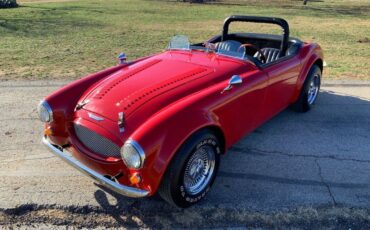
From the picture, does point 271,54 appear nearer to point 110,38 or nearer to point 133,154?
point 133,154

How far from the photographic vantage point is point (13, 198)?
3533 millimetres

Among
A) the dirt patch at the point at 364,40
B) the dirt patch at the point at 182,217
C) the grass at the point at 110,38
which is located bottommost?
the dirt patch at the point at 182,217

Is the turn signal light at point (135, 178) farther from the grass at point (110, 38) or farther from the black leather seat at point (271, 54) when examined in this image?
the grass at point (110, 38)

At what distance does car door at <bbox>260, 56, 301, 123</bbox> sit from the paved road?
451 millimetres

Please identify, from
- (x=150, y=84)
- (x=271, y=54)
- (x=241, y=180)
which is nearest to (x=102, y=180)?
(x=150, y=84)

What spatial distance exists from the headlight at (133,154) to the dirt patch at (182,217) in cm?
65

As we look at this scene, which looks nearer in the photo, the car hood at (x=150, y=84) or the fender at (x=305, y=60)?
the car hood at (x=150, y=84)

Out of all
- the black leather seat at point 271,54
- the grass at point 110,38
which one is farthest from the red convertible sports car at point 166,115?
the grass at point 110,38

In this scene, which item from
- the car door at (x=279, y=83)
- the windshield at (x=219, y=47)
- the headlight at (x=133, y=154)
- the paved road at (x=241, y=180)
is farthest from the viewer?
the windshield at (x=219, y=47)

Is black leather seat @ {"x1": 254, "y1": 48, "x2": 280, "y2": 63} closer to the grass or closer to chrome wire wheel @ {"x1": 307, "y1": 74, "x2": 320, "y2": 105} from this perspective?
chrome wire wheel @ {"x1": 307, "y1": 74, "x2": 320, "y2": 105}

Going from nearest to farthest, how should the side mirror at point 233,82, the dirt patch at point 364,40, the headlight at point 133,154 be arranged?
the headlight at point 133,154, the side mirror at point 233,82, the dirt patch at point 364,40

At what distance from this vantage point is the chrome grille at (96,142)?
3.21 metres

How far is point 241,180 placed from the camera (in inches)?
152

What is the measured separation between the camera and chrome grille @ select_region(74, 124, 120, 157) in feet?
10.5
